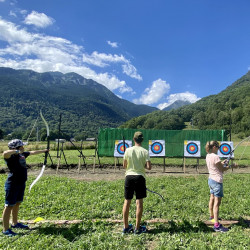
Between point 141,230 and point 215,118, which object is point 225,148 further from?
point 215,118

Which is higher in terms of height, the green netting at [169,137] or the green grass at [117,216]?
the green netting at [169,137]

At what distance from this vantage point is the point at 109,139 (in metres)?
13.9

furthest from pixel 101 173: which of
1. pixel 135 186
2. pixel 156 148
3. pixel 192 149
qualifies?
pixel 135 186

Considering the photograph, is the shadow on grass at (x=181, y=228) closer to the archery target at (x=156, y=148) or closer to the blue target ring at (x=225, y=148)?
the archery target at (x=156, y=148)

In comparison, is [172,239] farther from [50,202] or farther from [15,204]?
[50,202]

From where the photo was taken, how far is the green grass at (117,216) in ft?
9.66

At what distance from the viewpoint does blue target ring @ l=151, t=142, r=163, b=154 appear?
37.1ft

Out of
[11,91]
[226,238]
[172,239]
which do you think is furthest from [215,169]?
[11,91]

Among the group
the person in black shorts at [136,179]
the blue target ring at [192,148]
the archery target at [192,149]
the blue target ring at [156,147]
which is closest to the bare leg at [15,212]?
the person in black shorts at [136,179]

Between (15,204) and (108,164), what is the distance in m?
8.46

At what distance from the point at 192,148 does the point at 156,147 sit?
202 centimetres

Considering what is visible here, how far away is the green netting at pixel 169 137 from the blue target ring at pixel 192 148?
2.17m

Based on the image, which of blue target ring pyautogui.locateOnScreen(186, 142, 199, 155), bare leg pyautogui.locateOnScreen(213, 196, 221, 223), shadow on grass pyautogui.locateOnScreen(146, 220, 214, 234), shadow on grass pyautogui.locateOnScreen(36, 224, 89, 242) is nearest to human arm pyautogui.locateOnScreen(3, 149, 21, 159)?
shadow on grass pyautogui.locateOnScreen(36, 224, 89, 242)

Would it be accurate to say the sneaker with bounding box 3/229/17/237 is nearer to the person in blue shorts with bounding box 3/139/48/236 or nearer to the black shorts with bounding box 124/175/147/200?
the person in blue shorts with bounding box 3/139/48/236
